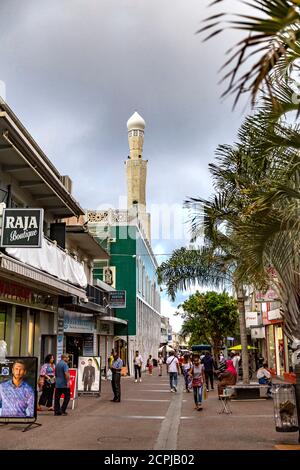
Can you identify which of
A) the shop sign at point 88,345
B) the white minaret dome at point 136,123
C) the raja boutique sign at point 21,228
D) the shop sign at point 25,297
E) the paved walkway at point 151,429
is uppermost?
the white minaret dome at point 136,123

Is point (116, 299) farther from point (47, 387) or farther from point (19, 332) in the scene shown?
point (47, 387)

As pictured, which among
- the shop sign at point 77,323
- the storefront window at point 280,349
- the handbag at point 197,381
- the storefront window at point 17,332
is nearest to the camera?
the handbag at point 197,381

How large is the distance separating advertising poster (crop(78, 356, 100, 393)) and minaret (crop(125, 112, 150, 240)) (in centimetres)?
5618

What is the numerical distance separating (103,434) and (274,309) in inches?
906

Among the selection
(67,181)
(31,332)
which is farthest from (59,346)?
(67,181)

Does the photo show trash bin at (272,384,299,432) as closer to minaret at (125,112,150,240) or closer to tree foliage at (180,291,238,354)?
tree foliage at (180,291,238,354)

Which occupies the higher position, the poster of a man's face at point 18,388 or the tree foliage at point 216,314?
the tree foliage at point 216,314

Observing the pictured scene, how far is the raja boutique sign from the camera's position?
1213cm

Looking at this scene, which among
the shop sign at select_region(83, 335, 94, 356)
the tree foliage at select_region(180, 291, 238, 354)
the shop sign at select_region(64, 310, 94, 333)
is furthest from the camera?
the tree foliage at select_region(180, 291, 238, 354)

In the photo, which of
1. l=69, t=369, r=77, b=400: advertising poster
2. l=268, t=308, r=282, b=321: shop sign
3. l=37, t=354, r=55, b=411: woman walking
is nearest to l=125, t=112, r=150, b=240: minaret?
l=268, t=308, r=282, b=321: shop sign

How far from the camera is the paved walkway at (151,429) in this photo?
8273mm

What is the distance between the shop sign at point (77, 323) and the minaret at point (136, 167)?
144 feet

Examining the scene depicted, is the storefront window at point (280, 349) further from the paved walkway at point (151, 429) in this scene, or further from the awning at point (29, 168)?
the awning at point (29, 168)

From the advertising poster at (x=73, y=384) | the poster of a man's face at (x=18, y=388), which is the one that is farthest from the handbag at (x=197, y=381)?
the poster of a man's face at (x=18, y=388)
